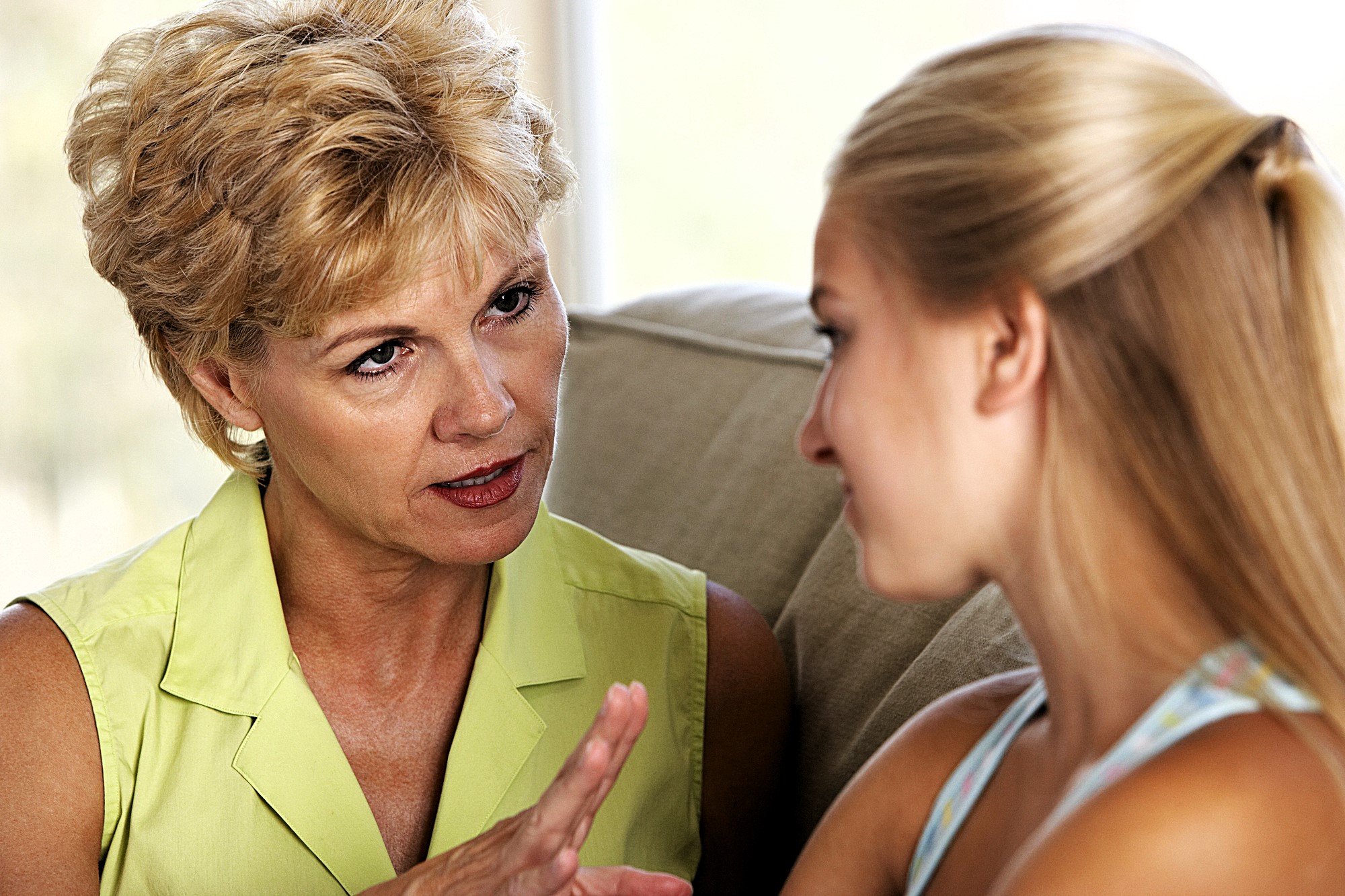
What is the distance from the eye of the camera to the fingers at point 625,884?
42.8 inches

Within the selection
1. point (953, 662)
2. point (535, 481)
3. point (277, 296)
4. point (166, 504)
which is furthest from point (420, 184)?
point (166, 504)

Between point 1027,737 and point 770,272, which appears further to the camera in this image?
point 770,272

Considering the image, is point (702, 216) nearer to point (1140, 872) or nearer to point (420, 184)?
point (420, 184)

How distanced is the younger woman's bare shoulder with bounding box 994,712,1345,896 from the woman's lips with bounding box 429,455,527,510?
70cm

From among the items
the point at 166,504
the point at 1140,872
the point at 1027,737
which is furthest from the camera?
the point at 166,504

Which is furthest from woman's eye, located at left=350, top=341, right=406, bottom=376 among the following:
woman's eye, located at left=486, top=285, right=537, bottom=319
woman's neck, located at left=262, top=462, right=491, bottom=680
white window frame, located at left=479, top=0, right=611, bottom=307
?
white window frame, located at left=479, top=0, right=611, bottom=307

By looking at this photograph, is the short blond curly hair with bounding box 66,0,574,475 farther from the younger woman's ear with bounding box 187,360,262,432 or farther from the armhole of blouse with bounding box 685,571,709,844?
the armhole of blouse with bounding box 685,571,709,844

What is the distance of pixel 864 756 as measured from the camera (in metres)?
1.38

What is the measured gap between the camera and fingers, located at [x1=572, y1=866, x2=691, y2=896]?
3.57 ft

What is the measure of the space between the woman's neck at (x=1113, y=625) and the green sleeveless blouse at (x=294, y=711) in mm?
722

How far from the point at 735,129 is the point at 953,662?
183 cm

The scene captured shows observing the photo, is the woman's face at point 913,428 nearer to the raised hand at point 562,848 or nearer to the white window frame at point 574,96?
the raised hand at point 562,848

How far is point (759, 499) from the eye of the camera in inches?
68.5

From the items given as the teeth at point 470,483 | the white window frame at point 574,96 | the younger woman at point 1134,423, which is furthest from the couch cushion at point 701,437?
the white window frame at point 574,96
